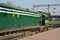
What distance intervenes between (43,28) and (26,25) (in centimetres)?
677

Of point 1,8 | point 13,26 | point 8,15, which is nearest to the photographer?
point 1,8

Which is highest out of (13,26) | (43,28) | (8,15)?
(8,15)

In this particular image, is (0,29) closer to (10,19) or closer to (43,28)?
(10,19)

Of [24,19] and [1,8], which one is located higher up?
[1,8]

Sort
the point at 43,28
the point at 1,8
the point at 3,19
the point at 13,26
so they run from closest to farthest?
the point at 1,8 < the point at 3,19 < the point at 13,26 < the point at 43,28

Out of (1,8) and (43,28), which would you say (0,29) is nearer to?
(1,8)

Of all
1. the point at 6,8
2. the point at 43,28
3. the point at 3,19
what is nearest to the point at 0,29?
the point at 3,19

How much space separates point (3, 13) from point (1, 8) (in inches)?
36.0

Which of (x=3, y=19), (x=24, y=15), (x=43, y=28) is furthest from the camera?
(x=43, y=28)

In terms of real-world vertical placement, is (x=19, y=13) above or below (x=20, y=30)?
above

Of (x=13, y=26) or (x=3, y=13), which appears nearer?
(x=3, y=13)

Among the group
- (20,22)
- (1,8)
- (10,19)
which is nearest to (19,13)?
(20,22)

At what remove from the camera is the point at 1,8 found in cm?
1697

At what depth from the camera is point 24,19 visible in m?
25.7
